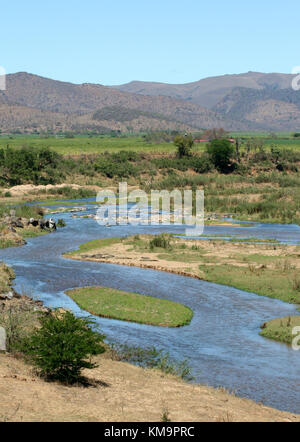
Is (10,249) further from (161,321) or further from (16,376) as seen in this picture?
(16,376)

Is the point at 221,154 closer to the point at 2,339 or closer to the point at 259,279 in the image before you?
the point at 259,279

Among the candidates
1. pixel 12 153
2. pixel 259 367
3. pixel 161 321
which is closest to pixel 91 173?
pixel 12 153

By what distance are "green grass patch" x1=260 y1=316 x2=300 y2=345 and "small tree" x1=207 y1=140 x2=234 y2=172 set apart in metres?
72.0

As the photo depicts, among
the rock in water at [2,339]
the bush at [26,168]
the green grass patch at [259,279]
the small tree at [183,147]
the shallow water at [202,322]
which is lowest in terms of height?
the shallow water at [202,322]

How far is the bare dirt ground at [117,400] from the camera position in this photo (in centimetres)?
1387

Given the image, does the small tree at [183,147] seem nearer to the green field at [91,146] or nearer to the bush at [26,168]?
the green field at [91,146]

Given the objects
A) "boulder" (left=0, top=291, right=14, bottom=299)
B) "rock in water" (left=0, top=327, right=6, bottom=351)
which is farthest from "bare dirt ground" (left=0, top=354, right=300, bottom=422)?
"boulder" (left=0, top=291, right=14, bottom=299)

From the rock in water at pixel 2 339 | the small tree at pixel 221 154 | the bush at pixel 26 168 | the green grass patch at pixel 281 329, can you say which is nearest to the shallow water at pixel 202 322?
the green grass patch at pixel 281 329

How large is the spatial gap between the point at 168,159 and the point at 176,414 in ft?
285

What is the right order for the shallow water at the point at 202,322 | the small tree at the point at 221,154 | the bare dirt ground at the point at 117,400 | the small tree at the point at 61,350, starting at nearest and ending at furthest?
1. the bare dirt ground at the point at 117,400
2. the small tree at the point at 61,350
3. the shallow water at the point at 202,322
4. the small tree at the point at 221,154

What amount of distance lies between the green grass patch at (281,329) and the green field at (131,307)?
3.19 m

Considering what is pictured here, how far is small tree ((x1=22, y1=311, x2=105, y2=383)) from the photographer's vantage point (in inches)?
650

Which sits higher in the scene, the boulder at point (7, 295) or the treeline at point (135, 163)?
the treeline at point (135, 163)

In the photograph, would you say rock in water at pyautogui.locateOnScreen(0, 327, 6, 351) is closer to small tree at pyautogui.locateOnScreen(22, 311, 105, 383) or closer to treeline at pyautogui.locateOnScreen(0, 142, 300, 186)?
small tree at pyautogui.locateOnScreen(22, 311, 105, 383)
